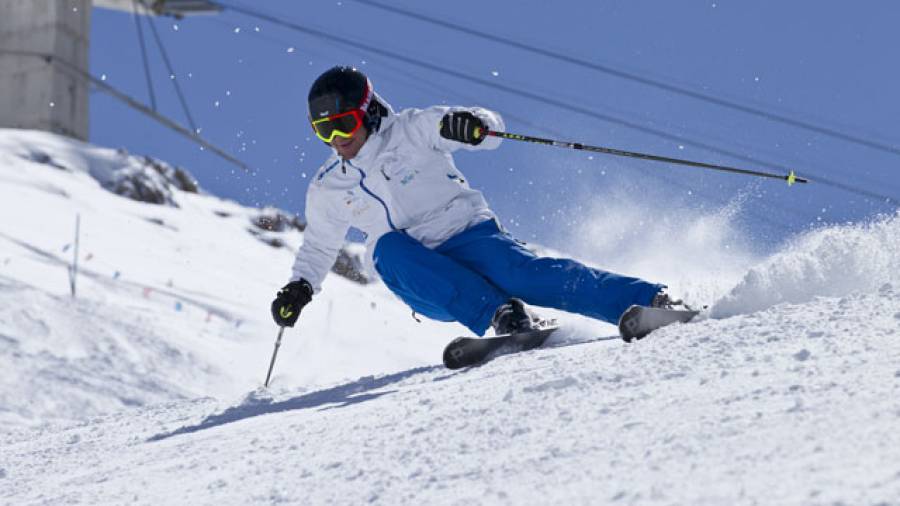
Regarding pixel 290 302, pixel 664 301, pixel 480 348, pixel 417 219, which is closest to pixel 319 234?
pixel 290 302

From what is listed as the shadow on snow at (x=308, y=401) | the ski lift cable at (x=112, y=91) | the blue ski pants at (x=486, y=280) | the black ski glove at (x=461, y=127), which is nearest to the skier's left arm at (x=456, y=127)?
the black ski glove at (x=461, y=127)

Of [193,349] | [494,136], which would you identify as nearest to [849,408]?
[494,136]

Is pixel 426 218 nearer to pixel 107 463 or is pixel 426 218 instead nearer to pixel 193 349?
pixel 107 463

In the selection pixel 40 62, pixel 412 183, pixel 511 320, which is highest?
pixel 40 62

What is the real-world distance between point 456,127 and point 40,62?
1040 inches

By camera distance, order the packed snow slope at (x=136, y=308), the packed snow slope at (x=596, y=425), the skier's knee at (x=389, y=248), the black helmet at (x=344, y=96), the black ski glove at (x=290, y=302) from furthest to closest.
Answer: the packed snow slope at (x=136, y=308), the black ski glove at (x=290, y=302), the black helmet at (x=344, y=96), the skier's knee at (x=389, y=248), the packed snow slope at (x=596, y=425)

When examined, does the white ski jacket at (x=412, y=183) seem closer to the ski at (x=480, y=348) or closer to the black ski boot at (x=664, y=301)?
the ski at (x=480, y=348)

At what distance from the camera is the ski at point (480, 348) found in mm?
4148

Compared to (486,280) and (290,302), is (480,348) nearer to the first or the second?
(486,280)

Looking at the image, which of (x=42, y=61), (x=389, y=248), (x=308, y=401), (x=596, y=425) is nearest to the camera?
(x=596, y=425)

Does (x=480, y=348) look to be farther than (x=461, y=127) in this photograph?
No

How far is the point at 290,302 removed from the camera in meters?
5.01

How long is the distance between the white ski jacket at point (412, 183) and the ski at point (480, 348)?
73 cm

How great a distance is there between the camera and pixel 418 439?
2.46 m
